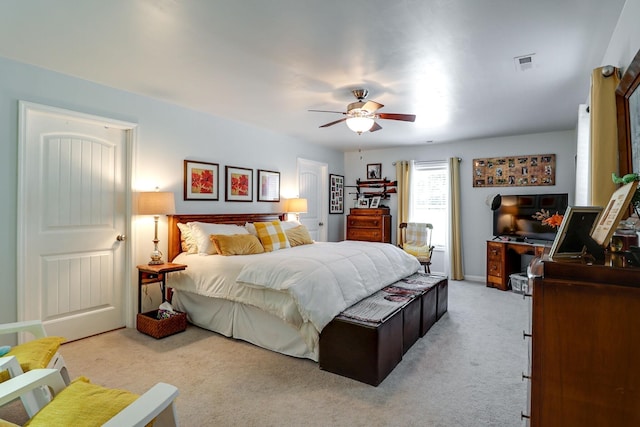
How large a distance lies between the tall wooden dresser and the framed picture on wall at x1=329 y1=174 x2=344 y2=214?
432mm

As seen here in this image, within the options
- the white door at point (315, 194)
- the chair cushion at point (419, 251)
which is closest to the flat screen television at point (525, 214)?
the chair cushion at point (419, 251)

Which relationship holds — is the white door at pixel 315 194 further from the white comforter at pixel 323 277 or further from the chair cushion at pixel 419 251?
the white comforter at pixel 323 277

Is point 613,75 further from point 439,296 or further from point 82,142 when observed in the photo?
point 82,142

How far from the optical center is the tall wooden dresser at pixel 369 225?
6336 millimetres

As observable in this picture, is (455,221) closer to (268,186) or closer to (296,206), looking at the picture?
(296,206)

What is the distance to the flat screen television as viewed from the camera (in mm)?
4949

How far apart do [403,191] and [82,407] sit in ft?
19.1

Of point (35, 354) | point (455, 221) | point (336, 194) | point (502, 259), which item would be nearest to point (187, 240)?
point (35, 354)

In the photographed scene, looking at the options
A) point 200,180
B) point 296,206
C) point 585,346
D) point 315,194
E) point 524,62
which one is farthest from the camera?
point 315,194

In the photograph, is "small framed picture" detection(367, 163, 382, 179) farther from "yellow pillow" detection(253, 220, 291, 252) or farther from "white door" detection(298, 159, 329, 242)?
"yellow pillow" detection(253, 220, 291, 252)

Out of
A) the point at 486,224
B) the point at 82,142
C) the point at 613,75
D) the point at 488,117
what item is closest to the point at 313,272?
the point at 613,75

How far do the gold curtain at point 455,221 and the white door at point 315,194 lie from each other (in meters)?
2.35

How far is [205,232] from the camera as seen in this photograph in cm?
385

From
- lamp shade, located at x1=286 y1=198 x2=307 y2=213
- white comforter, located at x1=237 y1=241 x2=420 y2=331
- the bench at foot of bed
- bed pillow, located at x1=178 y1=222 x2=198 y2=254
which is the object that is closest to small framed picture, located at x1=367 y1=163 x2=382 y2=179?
lamp shade, located at x1=286 y1=198 x2=307 y2=213
